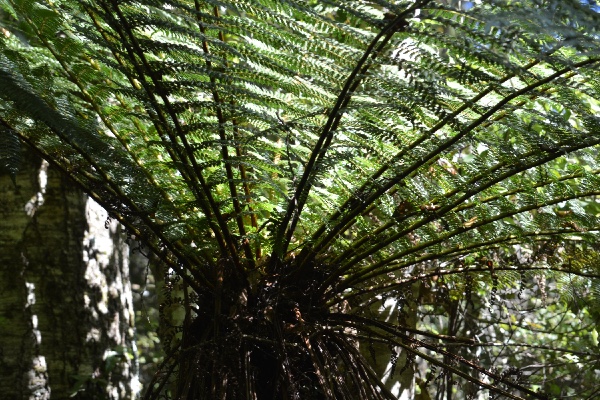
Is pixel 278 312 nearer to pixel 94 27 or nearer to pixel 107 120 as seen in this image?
pixel 107 120

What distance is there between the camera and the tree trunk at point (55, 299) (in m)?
2.22

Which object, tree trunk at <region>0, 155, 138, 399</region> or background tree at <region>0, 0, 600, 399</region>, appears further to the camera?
tree trunk at <region>0, 155, 138, 399</region>

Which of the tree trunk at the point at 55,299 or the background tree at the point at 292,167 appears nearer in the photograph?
the background tree at the point at 292,167

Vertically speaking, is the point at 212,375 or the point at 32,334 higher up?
the point at 32,334

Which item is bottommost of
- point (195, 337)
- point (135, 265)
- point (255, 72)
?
point (195, 337)

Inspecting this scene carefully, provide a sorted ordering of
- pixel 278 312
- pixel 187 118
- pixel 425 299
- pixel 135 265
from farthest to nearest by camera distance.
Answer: pixel 135 265 < pixel 425 299 < pixel 187 118 < pixel 278 312

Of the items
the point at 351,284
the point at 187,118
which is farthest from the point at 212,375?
the point at 187,118

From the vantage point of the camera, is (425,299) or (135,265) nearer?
(425,299)

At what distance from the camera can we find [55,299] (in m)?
2.29

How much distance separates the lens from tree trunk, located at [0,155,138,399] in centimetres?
222

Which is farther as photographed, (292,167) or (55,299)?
(55,299)

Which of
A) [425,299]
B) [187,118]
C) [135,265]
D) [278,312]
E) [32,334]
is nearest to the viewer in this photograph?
[278,312]

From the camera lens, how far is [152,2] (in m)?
1.23

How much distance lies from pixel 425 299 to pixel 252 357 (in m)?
1.08
